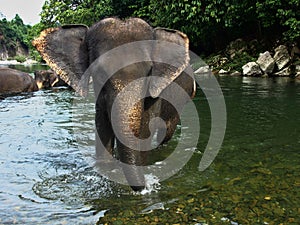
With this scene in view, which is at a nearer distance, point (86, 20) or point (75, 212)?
point (75, 212)

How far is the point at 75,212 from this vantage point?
2.48 metres

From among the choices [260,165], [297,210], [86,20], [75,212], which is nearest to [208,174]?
[260,165]

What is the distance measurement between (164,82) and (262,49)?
1427 cm

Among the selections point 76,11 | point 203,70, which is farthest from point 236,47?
point 76,11

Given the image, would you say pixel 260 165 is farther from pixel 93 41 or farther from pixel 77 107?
pixel 77 107

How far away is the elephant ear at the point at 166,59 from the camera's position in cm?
274

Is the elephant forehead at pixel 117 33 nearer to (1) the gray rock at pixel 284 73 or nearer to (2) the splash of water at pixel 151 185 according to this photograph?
(2) the splash of water at pixel 151 185

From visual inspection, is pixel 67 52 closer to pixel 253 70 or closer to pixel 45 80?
pixel 45 80

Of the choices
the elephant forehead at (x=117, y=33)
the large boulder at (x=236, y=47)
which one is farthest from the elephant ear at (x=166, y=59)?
the large boulder at (x=236, y=47)

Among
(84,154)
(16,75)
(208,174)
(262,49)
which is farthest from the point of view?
(262,49)

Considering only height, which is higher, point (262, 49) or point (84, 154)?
point (262, 49)

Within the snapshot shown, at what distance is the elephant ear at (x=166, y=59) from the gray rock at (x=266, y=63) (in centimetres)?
1092

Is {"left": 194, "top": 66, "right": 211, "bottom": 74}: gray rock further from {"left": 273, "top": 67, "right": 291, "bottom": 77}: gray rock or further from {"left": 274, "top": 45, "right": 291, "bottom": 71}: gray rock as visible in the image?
{"left": 273, "top": 67, "right": 291, "bottom": 77}: gray rock

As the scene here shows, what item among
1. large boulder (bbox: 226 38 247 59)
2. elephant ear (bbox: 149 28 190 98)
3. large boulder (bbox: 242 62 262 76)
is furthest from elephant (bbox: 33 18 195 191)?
large boulder (bbox: 226 38 247 59)
